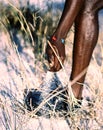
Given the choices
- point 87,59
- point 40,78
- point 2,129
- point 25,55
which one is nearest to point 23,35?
point 25,55

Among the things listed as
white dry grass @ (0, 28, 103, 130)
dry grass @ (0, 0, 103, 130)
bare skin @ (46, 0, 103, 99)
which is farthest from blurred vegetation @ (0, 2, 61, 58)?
bare skin @ (46, 0, 103, 99)

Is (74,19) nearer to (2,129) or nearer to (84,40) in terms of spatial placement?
(84,40)

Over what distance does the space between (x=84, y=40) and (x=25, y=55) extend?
1222 mm

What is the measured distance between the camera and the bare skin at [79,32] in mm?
2359

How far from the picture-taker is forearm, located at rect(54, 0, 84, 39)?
2.35 m

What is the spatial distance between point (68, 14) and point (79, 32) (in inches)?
4.9

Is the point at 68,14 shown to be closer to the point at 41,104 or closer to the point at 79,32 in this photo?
the point at 79,32

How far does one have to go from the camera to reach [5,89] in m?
2.74

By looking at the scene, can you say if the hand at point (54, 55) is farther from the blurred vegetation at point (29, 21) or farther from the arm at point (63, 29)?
the blurred vegetation at point (29, 21)

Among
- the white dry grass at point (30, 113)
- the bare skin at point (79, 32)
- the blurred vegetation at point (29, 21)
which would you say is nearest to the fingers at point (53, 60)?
the bare skin at point (79, 32)

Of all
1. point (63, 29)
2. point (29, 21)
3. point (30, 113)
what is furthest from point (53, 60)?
point (29, 21)

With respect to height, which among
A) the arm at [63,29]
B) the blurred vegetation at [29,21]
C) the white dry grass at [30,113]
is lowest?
the white dry grass at [30,113]

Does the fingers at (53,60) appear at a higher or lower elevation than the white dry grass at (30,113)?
higher

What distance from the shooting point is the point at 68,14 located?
2.36 meters
